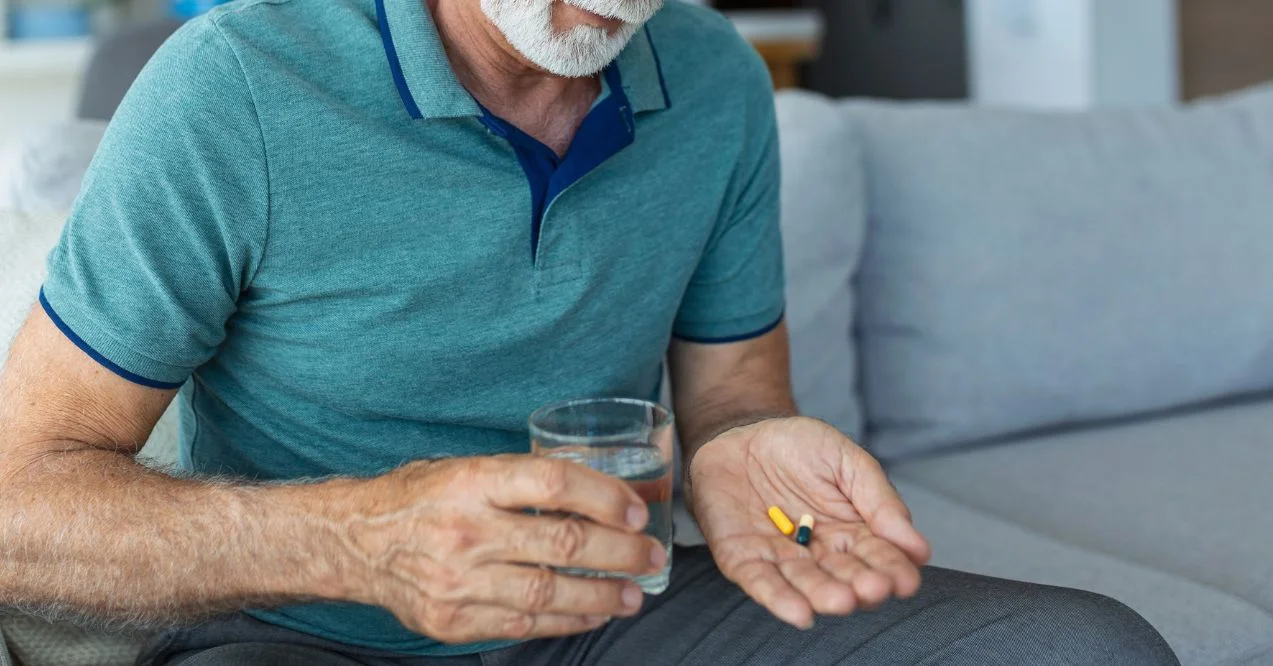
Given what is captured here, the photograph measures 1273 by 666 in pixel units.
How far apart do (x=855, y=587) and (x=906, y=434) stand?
40.9 inches

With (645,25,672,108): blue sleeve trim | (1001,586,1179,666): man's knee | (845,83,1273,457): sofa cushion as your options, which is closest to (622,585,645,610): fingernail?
(1001,586,1179,666): man's knee

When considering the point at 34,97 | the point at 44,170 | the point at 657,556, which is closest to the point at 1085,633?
the point at 657,556

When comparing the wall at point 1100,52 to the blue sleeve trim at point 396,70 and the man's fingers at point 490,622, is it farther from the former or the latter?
the man's fingers at point 490,622

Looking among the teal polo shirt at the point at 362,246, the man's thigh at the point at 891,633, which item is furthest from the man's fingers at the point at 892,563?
the teal polo shirt at the point at 362,246

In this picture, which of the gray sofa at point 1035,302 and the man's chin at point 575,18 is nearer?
the man's chin at point 575,18

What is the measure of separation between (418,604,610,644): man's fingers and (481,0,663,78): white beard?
20.2 inches

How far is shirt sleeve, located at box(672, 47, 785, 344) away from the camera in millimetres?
1368

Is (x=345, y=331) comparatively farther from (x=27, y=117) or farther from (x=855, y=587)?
(x=27, y=117)

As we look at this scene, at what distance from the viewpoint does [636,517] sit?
851 mm

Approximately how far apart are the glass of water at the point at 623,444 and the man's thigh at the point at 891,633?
20 centimetres

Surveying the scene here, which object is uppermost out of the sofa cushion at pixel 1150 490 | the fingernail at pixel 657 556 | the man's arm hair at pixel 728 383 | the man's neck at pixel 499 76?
the man's neck at pixel 499 76

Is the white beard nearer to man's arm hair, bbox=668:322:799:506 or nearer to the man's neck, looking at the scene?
the man's neck

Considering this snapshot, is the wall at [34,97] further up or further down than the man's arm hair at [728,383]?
further down

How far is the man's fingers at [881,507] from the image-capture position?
0.97 meters
